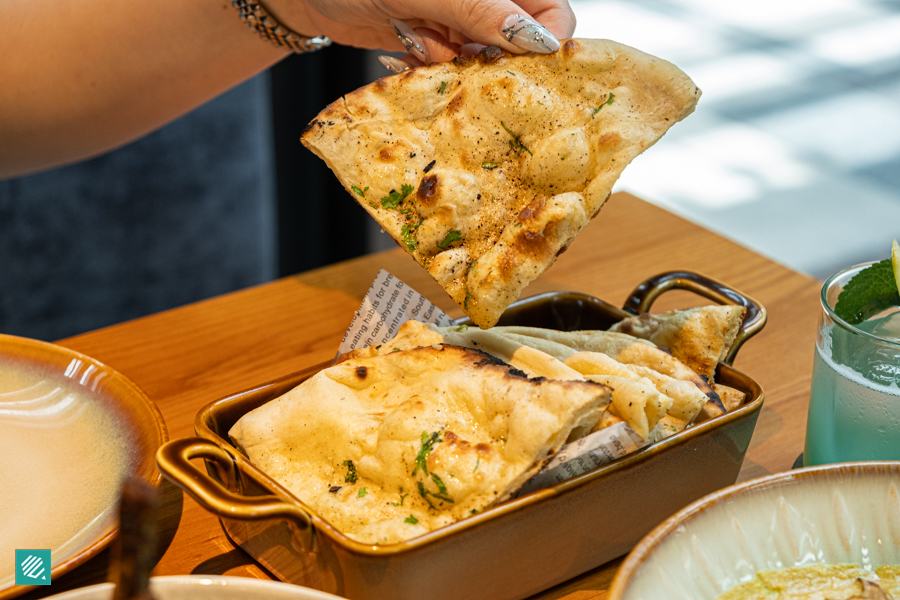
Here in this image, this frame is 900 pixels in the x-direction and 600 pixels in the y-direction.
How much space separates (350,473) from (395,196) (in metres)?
0.32

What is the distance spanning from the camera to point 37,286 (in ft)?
A: 8.27

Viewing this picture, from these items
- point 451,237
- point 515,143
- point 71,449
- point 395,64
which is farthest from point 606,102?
point 71,449

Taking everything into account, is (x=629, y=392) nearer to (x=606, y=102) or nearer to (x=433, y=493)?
(x=433, y=493)

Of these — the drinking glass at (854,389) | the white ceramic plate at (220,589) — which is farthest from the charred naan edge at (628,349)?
the white ceramic plate at (220,589)

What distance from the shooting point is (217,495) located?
0.71 metres

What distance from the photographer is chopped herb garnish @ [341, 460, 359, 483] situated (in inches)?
31.9

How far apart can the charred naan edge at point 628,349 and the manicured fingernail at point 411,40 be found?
0.43 m

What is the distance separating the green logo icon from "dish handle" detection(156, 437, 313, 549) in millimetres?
167

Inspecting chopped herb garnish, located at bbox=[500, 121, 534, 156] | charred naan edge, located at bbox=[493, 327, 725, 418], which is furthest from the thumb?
charred naan edge, located at bbox=[493, 327, 725, 418]

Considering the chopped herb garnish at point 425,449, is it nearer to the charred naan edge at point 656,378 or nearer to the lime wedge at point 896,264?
the charred naan edge at point 656,378

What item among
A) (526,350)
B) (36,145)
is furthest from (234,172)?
(526,350)

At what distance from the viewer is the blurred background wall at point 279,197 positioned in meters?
2.52

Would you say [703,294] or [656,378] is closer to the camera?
[656,378]

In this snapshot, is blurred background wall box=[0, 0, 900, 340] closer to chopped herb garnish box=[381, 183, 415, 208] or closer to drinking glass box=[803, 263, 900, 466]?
chopped herb garnish box=[381, 183, 415, 208]
